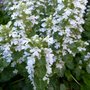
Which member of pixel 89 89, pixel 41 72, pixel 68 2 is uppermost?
pixel 68 2

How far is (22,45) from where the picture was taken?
8.86ft

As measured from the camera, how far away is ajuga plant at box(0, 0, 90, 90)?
261cm

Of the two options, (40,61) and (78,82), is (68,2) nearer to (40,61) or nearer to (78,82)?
(40,61)

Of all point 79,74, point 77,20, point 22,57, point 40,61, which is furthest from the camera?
point 79,74

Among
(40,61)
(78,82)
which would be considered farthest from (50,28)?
(78,82)

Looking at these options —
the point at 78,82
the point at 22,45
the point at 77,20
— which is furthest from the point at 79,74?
the point at 22,45

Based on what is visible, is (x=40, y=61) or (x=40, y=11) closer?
(x=40, y=61)

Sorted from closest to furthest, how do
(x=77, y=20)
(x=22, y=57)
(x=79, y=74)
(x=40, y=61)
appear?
(x=40, y=61) < (x=22, y=57) < (x=77, y=20) < (x=79, y=74)

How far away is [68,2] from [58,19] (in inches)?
7.2

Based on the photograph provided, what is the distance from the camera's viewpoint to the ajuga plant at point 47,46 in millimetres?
2613

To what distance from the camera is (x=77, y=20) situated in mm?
2963

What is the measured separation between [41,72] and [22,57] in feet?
0.84

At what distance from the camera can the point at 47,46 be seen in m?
2.69

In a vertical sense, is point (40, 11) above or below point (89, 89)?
above
